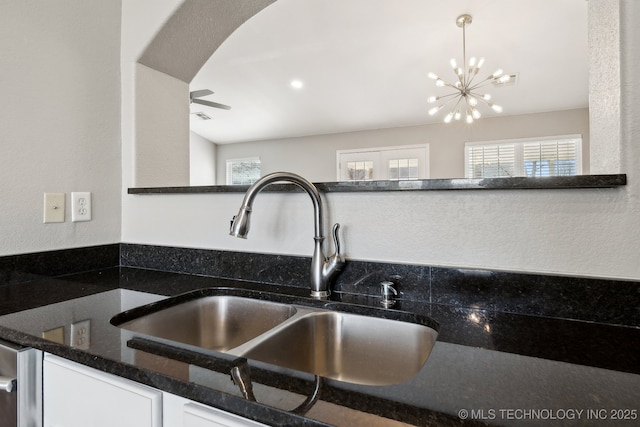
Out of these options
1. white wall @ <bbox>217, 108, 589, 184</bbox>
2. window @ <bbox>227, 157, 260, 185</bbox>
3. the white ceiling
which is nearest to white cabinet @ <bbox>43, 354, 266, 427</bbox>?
the white ceiling

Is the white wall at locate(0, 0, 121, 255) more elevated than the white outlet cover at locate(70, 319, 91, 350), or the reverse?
the white wall at locate(0, 0, 121, 255)

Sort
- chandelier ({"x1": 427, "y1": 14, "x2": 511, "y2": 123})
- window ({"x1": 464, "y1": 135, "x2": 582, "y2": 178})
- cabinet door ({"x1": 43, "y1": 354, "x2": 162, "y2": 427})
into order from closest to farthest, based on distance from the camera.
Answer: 1. cabinet door ({"x1": 43, "y1": 354, "x2": 162, "y2": 427})
2. chandelier ({"x1": 427, "y1": 14, "x2": 511, "y2": 123})
3. window ({"x1": 464, "y1": 135, "x2": 582, "y2": 178})

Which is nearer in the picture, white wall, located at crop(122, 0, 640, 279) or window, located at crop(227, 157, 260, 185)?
white wall, located at crop(122, 0, 640, 279)

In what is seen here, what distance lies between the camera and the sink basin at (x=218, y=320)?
0.93 m

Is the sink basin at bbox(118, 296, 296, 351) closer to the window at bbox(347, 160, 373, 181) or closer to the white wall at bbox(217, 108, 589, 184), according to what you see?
the white wall at bbox(217, 108, 589, 184)

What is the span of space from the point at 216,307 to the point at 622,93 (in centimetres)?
112

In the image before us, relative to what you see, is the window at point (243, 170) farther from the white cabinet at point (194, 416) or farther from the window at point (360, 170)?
the white cabinet at point (194, 416)

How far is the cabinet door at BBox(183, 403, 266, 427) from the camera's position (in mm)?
464

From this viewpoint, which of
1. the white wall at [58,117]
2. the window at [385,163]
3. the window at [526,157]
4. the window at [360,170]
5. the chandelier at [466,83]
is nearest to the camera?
the white wall at [58,117]

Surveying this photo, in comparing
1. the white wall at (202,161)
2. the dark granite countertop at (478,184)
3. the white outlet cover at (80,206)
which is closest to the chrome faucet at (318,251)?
the dark granite countertop at (478,184)

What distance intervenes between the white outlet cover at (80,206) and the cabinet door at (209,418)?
106 cm

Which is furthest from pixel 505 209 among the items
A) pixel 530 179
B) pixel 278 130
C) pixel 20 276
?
pixel 278 130

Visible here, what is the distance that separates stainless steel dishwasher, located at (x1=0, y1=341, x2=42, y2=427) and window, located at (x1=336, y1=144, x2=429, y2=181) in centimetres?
488

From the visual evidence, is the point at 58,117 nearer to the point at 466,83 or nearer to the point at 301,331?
the point at 301,331
